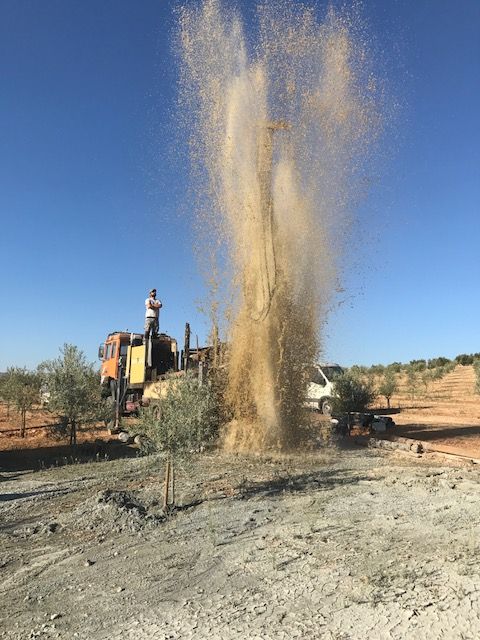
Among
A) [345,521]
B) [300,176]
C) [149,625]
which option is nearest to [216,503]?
[345,521]

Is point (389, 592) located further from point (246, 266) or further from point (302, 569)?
point (246, 266)

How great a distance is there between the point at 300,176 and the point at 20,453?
11.2m

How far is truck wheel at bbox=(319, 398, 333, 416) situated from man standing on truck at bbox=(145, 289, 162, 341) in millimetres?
7849

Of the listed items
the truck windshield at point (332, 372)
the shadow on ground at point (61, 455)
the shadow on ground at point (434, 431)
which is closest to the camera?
the shadow on ground at point (61, 455)

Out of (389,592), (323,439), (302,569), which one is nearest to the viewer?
(389,592)

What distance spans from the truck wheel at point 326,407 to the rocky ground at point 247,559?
37.4 feet

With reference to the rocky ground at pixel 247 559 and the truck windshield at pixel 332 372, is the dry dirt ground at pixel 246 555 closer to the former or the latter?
the rocky ground at pixel 247 559

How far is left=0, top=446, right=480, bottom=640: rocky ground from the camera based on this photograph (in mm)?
4254

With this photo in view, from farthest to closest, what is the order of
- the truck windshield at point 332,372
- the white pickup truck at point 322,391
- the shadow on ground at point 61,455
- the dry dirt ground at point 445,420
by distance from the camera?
the truck windshield at point 332,372, the white pickup truck at point 322,391, the dry dirt ground at point 445,420, the shadow on ground at point 61,455

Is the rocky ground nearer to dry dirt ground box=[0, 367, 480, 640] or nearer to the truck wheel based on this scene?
dry dirt ground box=[0, 367, 480, 640]

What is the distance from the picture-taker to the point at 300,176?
40.2ft

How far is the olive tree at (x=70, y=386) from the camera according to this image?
1513cm

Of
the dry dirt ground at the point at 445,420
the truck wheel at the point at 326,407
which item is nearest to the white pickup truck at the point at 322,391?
the truck wheel at the point at 326,407

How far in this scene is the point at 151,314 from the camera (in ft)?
58.9
